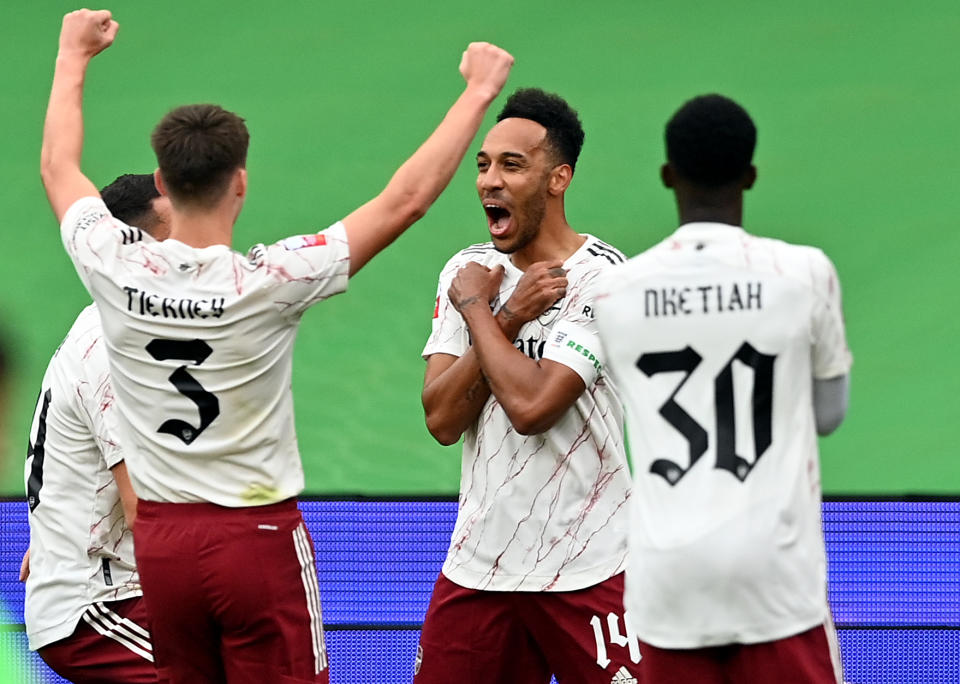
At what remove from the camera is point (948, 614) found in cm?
500

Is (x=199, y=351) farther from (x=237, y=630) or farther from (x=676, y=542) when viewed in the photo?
(x=676, y=542)

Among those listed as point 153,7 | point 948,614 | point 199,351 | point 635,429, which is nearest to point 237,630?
point 199,351

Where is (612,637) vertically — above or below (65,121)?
below

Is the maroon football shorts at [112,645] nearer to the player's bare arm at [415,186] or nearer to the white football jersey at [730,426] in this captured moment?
the player's bare arm at [415,186]

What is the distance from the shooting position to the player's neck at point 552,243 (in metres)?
3.65

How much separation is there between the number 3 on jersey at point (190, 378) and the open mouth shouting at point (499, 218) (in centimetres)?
95

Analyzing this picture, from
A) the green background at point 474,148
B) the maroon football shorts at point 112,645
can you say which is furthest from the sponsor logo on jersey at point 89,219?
the green background at point 474,148

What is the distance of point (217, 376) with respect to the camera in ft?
9.63

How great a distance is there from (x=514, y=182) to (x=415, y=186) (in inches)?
A: 27.7

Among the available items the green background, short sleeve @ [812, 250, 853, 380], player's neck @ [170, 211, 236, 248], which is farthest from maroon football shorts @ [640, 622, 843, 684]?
the green background

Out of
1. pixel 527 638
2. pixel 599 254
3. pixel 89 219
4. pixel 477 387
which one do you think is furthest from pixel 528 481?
pixel 89 219

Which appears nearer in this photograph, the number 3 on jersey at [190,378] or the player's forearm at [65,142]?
the number 3 on jersey at [190,378]

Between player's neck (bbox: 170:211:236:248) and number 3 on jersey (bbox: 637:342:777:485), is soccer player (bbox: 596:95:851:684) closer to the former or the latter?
number 3 on jersey (bbox: 637:342:777:485)

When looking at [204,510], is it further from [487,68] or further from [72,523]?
[487,68]
